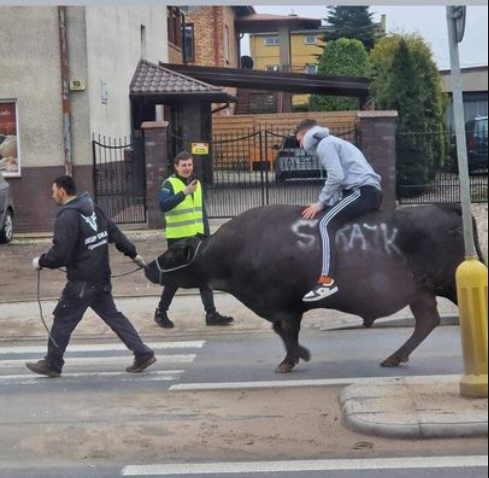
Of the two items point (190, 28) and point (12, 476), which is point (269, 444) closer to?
point (12, 476)

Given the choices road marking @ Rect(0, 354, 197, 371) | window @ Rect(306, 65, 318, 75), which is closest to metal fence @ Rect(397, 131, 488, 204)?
road marking @ Rect(0, 354, 197, 371)

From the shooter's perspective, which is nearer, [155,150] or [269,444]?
[269,444]

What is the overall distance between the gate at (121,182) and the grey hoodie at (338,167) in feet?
40.1

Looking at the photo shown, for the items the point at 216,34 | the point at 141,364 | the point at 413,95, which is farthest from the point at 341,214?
the point at 216,34

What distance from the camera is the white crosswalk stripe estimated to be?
8.45 meters

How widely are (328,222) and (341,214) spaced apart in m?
0.13

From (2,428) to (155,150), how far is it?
12667mm

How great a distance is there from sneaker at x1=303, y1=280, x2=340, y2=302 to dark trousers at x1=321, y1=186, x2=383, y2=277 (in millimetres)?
90

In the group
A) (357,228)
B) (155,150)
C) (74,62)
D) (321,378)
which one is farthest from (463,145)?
(74,62)

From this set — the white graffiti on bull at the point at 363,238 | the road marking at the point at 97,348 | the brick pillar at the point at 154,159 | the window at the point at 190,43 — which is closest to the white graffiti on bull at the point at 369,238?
the white graffiti on bull at the point at 363,238

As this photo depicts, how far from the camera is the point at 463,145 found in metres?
6.07

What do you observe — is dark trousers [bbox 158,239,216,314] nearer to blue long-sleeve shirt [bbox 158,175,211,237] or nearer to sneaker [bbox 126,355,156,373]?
blue long-sleeve shirt [bbox 158,175,211,237]

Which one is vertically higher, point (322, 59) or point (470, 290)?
point (322, 59)

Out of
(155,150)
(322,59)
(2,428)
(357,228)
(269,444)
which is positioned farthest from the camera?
(322,59)
